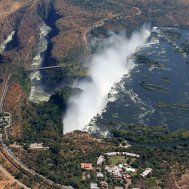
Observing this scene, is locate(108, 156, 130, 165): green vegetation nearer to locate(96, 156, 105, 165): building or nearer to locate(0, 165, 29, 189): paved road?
locate(96, 156, 105, 165): building

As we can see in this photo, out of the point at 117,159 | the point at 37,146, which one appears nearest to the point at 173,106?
the point at 117,159

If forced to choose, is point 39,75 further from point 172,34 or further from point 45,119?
point 172,34

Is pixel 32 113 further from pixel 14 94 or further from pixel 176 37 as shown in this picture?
pixel 176 37

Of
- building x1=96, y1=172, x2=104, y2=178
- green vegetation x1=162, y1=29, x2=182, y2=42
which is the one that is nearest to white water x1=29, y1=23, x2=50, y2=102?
building x1=96, y1=172, x2=104, y2=178

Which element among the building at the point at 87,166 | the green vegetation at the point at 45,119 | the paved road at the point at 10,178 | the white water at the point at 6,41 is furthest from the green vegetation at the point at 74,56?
the paved road at the point at 10,178

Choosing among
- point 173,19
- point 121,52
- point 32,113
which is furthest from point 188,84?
point 173,19

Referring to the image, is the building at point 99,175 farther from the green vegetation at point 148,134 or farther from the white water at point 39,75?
the white water at point 39,75
